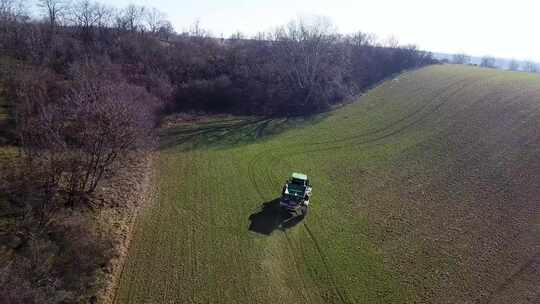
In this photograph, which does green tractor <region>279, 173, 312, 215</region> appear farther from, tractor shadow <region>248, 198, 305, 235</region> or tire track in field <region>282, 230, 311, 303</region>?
tire track in field <region>282, 230, 311, 303</region>

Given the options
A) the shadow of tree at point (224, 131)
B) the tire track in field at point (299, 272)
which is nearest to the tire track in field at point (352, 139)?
the tire track in field at point (299, 272)

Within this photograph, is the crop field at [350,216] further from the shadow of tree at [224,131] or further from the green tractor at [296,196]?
the green tractor at [296,196]

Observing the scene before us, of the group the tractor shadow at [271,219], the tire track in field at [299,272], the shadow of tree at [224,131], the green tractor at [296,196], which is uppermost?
the shadow of tree at [224,131]

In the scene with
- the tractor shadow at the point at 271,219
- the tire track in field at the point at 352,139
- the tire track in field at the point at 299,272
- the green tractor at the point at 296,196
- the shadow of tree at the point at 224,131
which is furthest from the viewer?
the shadow of tree at the point at 224,131

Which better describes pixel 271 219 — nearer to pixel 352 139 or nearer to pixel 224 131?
pixel 352 139

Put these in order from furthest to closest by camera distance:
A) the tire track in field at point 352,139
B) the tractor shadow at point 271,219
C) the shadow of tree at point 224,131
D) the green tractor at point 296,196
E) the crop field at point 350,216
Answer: the shadow of tree at point 224,131 → the green tractor at point 296,196 → the tractor shadow at point 271,219 → the tire track in field at point 352,139 → the crop field at point 350,216

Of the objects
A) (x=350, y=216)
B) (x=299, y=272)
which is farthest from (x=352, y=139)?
(x=299, y=272)
